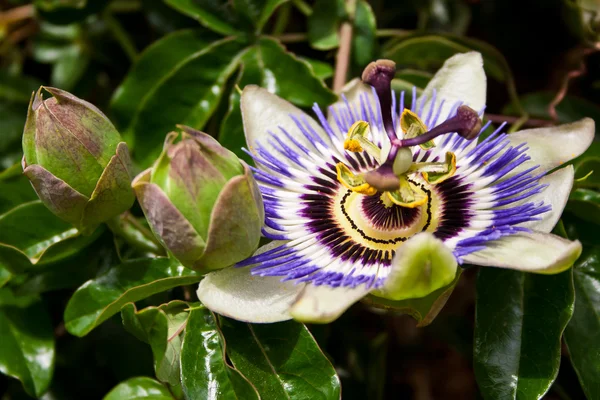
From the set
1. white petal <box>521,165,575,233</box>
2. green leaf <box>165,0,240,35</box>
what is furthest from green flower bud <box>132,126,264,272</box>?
green leaf <box>165,0,240,35</box>

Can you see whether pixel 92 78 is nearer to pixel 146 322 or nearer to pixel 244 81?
pixel 244 81

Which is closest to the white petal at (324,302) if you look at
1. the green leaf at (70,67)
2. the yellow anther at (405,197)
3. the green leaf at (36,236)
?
the yellow anther at (405,197)

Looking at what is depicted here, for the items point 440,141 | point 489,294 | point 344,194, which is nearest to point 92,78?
point 344,194

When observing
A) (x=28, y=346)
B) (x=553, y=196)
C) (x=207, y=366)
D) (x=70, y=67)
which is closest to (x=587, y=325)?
(x=553, y=196)

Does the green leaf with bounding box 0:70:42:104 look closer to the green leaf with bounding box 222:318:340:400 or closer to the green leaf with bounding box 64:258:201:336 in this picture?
the green leaf with bounding box 64:258:201:336

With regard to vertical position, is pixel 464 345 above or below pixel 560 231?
below

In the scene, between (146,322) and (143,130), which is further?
(143,130)
